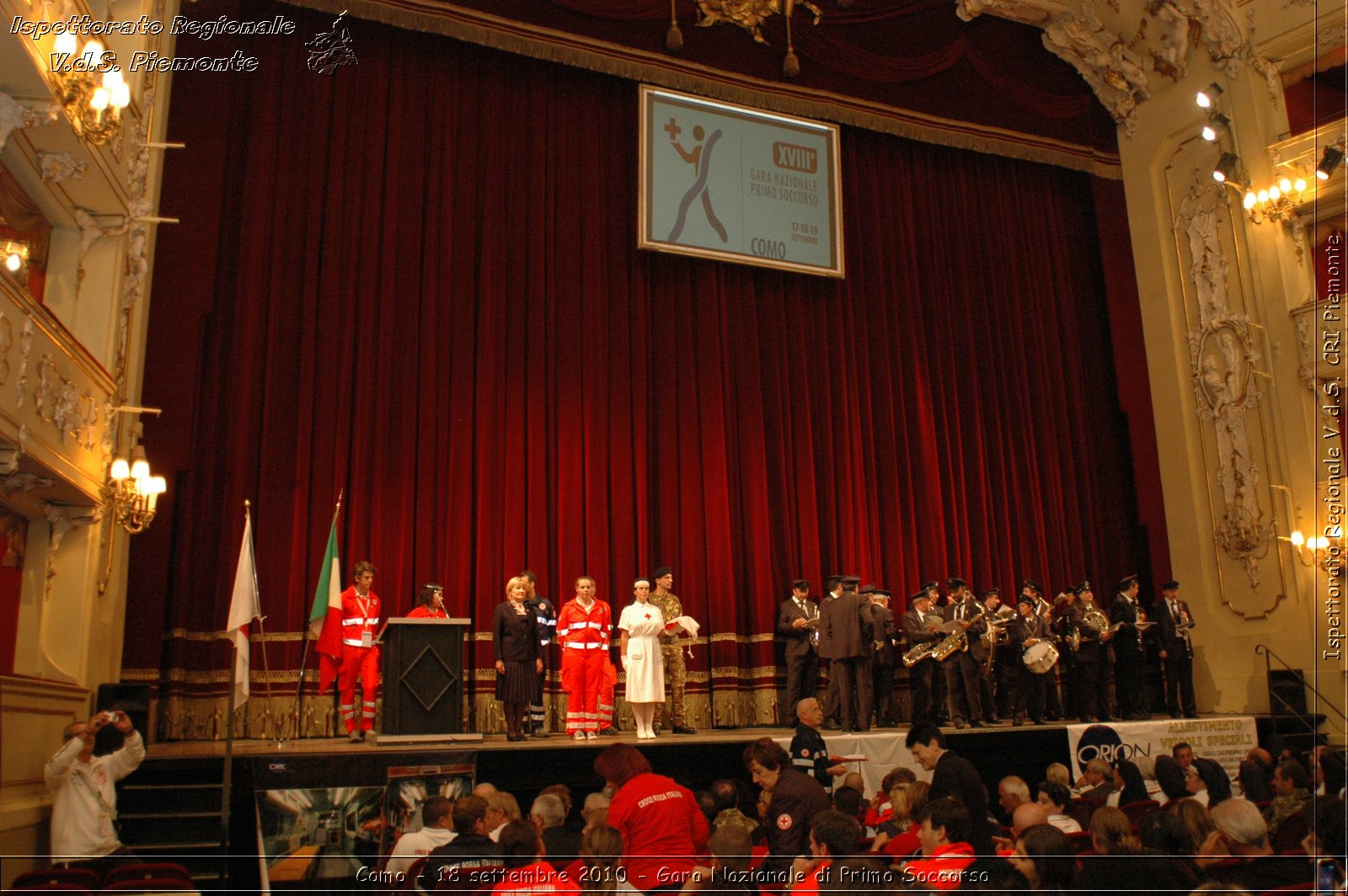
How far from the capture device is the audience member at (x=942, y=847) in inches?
195

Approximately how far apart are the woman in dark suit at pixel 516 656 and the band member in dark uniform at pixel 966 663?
15.9 ft

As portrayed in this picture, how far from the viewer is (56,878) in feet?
19.6

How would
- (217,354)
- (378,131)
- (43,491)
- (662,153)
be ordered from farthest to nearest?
1. (662,153)
2. (378,131)
3. (217,354)
4. (43,491)

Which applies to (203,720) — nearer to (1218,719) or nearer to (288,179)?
(288,179)

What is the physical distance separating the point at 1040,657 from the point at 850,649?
2.82m

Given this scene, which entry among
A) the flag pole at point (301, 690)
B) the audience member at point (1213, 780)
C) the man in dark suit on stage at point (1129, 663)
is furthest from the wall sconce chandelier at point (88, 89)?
the man in dark suit on stage at point (1129, 663)

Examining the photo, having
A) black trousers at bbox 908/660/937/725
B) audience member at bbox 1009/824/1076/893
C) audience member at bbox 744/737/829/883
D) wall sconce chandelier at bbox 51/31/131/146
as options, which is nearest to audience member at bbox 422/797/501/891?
audience member at bbox 744/737/829/883

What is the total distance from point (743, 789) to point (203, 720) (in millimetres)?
5658

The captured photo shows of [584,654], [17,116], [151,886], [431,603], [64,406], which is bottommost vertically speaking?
[151,886]

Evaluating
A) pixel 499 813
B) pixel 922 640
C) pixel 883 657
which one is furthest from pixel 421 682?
pixel 922 640

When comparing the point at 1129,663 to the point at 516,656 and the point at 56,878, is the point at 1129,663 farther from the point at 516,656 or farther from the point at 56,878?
the point at 56,878

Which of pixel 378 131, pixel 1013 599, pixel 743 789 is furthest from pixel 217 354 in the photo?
pixel 1013 599

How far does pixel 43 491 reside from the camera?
8.80 m

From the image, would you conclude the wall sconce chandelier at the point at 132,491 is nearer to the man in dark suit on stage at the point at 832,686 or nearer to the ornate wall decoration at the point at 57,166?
the ornate wall decoration at the point at 57,166
